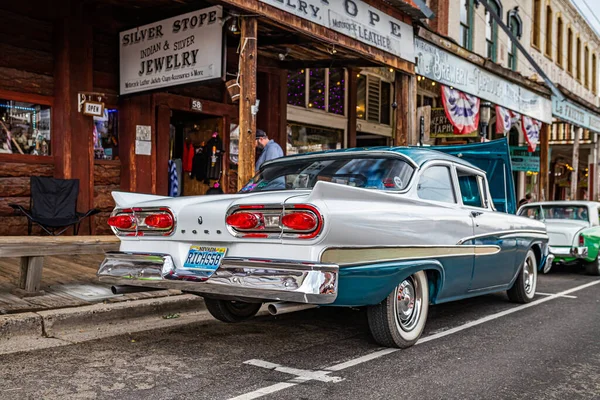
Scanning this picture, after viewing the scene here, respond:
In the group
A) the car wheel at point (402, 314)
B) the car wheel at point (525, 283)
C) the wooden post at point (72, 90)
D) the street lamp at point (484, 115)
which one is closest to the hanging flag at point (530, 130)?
the street lamp at point (484, 115)

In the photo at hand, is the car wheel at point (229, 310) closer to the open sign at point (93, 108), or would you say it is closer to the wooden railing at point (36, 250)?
the wooden railing at point (36, 250)

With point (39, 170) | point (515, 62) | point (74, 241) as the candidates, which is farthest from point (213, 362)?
point (515, 62)

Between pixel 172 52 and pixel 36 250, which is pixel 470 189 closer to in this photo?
pixel 36 250

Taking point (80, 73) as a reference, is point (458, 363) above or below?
below

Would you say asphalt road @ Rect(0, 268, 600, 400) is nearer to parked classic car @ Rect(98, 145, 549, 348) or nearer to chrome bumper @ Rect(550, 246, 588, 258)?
parked classic car @ Rect(98, 145, 549, 348)

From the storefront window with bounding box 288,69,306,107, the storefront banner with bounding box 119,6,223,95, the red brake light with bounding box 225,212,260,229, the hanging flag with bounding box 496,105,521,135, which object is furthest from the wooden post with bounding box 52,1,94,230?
the hanging flag with bounding box 496,105,521,135

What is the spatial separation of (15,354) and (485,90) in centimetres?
1265

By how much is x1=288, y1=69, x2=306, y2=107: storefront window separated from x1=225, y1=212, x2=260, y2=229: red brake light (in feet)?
33.2

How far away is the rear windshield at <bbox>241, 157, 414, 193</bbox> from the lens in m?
5.17

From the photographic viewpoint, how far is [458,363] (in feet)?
15.1

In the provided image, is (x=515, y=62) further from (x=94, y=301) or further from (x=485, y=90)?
(x=94, y=301)

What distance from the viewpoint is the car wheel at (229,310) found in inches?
227

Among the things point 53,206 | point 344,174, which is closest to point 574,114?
point 53,206

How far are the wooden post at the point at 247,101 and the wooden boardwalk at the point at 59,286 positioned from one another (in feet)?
6.50
